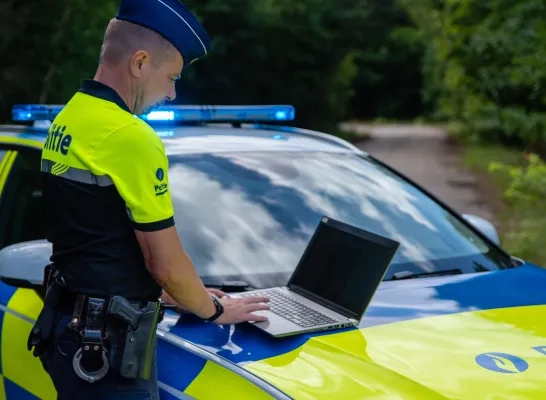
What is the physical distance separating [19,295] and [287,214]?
3.34 feet

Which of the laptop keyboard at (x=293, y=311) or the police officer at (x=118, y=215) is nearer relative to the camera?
the police officer at (x=118, y=215)

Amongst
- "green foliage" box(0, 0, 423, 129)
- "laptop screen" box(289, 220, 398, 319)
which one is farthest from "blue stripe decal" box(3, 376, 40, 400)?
"green foliage" box(0, 0, 423, 129)

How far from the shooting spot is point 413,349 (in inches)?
94.1

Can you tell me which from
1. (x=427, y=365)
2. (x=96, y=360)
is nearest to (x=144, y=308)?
(x=96, y=360)

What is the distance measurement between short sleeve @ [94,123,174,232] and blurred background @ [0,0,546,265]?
5717 mm

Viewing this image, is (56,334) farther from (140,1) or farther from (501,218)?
(501,218)

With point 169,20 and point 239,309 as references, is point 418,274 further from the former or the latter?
point 169,20

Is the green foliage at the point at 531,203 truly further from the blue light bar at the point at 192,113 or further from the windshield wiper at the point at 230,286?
the windshield wiper at the point at 230,286

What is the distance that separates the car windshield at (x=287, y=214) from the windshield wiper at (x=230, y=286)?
0.03 metres

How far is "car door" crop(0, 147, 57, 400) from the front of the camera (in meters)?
→ 2.89

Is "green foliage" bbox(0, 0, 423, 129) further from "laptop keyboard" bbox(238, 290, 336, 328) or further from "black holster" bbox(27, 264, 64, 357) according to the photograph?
"black holster" bbox(27, 264, 64, 357)

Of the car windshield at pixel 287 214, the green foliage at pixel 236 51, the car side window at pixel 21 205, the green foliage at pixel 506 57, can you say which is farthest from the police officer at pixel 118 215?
the green foliage at pixel 236 51

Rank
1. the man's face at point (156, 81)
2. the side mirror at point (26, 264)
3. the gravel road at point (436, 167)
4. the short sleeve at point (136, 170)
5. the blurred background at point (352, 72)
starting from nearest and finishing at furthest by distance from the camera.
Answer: the short sleeve at point (136, 170), the man's face at point (156, 81), the side mirror at point (26, 264), the blurred background at point (352, 72), the gravel road at point (436, 167)

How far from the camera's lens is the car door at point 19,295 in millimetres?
2893
